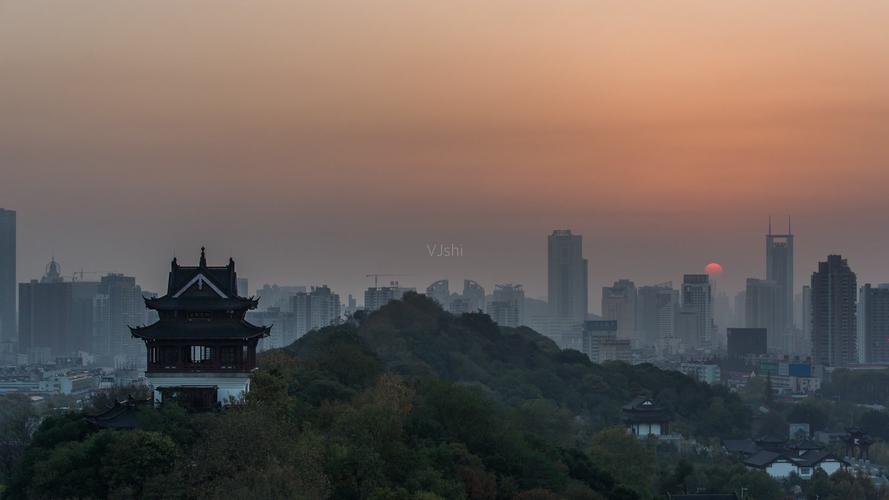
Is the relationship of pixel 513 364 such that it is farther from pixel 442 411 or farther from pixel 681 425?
pixel 442 411

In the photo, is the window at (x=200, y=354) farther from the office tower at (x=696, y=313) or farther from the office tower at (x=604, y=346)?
the office tower at (x=696, y=313)

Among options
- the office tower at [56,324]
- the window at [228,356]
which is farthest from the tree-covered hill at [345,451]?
the office tower at [56,324]

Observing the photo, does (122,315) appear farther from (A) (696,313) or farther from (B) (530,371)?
(B) (530,371)

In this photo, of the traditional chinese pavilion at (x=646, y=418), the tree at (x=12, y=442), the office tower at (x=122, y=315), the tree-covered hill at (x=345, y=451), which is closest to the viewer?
the tree-covered hill at (x=345, y=451)

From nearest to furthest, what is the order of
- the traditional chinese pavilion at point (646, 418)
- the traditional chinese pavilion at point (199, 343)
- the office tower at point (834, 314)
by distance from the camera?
the traditional chinese pavilion at point (199, 343) < the traditional chinese pavilion at point (646, 418) < the office tower at point (834, 314)

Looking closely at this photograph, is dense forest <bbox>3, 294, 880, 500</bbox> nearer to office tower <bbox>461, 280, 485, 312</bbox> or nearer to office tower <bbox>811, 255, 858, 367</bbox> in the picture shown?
office tower <bbox>811, 255, 858, 367</bbox>

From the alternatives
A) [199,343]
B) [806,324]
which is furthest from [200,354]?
[806,324]
